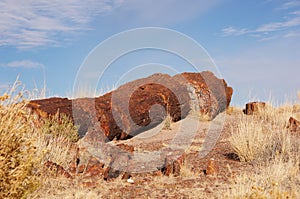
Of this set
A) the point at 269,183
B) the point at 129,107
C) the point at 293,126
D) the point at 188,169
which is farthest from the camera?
the point at 293,126

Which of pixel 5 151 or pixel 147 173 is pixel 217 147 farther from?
pixel 5 151

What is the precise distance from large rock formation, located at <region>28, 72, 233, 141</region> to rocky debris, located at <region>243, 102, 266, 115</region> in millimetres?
3482

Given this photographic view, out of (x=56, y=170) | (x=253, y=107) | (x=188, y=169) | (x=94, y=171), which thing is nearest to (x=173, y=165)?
(x=188, y=169)

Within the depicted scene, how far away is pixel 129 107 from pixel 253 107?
24.9 feet

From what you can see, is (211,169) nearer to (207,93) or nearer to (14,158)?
(14,158)

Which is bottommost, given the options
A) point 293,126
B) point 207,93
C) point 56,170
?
point 56,170

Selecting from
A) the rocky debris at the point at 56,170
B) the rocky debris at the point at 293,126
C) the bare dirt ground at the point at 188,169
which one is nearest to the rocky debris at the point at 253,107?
the rocky debris at the point at 293,126

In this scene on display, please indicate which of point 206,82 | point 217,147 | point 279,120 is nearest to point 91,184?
point 217,147

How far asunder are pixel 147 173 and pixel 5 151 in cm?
295

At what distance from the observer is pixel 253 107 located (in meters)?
14.8

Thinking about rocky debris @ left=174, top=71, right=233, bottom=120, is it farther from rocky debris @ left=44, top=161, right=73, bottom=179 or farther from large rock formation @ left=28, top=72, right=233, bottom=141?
rocky debris @ left=44, top=161, right=73, bottom=179

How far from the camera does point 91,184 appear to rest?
545 cm

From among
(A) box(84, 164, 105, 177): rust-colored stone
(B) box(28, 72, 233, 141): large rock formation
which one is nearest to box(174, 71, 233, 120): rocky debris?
(B) box(28, 72, 233, 141): large rock formation

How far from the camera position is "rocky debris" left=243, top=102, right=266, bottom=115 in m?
14.4
